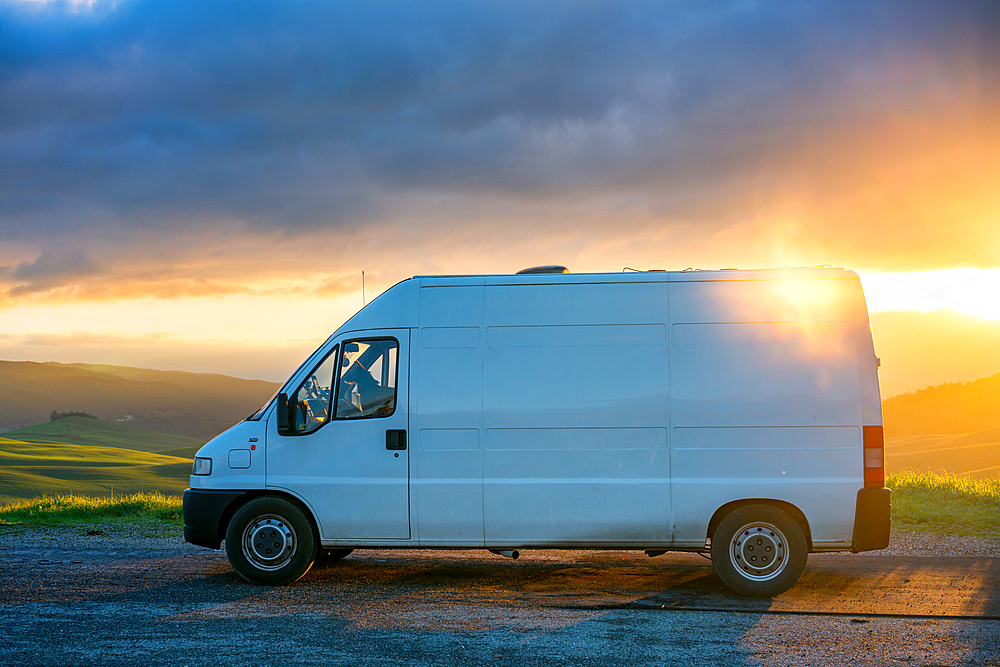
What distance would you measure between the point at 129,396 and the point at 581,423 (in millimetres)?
150409

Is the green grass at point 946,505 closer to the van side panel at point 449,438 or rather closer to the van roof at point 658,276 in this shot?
the van roof at point 658,276

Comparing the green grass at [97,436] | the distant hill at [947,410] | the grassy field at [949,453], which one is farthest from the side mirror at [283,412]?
the distant hill at [947,410]

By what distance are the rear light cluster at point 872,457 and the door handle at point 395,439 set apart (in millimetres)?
4038

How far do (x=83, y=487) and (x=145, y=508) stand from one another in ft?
69.3

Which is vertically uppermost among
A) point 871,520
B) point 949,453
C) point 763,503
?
point 763,503

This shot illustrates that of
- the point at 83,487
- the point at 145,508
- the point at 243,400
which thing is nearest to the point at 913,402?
the point at 83,487

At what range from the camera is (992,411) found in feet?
202

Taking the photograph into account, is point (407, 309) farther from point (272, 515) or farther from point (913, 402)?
point (913, 402)

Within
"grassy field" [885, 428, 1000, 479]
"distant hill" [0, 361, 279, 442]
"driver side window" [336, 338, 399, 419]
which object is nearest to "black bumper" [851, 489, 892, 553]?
"driver side window" [336, 338, 399, 419]

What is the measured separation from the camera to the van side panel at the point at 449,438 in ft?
24.0

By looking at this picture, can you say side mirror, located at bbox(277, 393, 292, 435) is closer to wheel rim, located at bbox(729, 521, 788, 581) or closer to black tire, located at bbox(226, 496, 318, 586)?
black tire, located at bbox(226, 496, 318, 586)

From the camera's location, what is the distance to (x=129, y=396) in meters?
142

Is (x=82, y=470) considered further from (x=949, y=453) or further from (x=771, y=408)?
(x=949, y=453)

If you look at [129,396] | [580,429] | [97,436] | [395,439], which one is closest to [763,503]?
[580,429]
